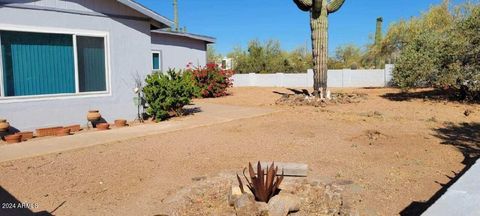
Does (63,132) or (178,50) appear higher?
(178,50)

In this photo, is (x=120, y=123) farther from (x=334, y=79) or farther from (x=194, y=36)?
(x=334, y=79)

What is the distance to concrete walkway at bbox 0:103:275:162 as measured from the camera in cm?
696

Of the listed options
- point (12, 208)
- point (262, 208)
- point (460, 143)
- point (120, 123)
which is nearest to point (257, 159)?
point (262, 208)

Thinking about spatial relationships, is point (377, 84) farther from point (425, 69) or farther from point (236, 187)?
point (236, 187)

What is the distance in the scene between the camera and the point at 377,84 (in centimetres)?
2627

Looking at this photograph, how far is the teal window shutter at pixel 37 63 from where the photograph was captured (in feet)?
27.5

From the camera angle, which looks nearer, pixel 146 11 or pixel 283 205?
pixel 283 205

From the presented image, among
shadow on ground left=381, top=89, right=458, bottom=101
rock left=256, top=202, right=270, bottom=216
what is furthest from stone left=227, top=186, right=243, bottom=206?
shadow on ground left=381, top=89, right=458, bottom=101

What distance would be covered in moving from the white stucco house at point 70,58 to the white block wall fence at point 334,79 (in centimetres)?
1843

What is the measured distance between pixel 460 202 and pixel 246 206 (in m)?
2.07

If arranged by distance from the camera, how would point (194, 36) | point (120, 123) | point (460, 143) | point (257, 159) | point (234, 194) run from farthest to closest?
point (194, 36) → point (120, 123) → point (460, 143) → point (257, 159) → point (234, 194)

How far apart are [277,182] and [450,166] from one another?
3.10 m

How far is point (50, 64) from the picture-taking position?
8.99 metres

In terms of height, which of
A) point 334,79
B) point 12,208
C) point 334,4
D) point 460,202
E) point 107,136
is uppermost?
point 334,4
